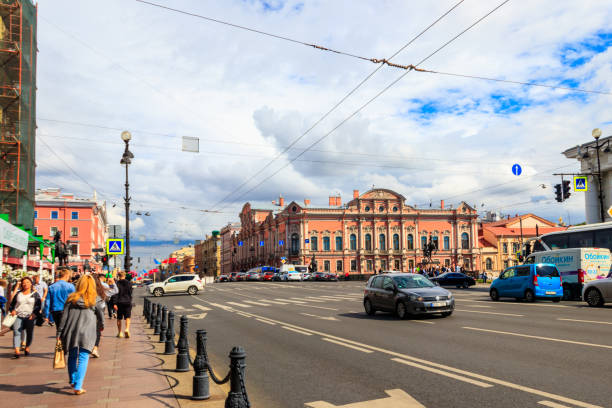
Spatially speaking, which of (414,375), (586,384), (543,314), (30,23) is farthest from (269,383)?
(30,23)

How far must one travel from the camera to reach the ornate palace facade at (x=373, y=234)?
277 feet

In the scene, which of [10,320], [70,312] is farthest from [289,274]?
[70,312]

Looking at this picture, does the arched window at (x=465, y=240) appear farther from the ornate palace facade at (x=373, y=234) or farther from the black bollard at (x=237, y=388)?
the black bollard at (x=237, y=388)

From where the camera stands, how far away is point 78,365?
7.01 metres

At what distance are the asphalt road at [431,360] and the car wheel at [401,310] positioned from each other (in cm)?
62

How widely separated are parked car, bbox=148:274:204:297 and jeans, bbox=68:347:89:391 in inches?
1205

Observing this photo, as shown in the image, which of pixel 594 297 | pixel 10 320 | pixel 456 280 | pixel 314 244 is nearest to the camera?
pixel 10 320

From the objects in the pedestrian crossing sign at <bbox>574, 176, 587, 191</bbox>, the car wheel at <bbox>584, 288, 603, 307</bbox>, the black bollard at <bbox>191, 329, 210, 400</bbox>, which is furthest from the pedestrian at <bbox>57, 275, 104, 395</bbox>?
the pedestrian crossing sign at <bbox>574, 176, 587, 191</bbox>

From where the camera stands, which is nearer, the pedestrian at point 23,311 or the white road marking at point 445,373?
the white road marking at point 445,373

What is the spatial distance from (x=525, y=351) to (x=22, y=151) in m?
31.8

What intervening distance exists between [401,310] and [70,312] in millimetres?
11101

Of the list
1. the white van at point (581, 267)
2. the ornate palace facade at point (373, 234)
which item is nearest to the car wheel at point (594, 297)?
the white van at point (581, 267)

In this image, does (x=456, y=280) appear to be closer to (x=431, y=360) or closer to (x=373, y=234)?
(x=431, y=360)

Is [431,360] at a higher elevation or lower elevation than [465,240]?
lower
